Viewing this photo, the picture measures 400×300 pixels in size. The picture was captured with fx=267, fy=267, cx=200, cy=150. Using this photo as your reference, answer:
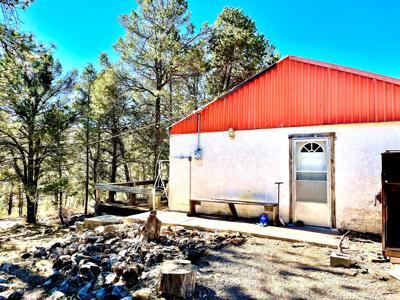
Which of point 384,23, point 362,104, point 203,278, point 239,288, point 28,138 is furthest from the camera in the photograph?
point 384,23

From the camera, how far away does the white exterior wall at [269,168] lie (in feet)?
19.7

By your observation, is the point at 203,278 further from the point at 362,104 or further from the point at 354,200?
the point at 362,104

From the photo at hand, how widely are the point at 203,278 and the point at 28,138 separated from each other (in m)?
13.3

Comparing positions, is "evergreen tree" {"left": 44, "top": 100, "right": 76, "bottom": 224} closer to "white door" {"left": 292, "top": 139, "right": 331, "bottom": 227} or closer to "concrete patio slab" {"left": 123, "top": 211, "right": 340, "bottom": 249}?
→ "concrete patio slab" {"left": 123, "top": 211, "right": 340, "bottom": 249}

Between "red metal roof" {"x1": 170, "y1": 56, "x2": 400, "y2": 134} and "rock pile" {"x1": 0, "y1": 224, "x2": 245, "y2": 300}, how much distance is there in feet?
11.0

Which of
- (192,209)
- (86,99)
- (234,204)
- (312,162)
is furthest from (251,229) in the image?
(86,99)

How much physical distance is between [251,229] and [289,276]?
2.46m

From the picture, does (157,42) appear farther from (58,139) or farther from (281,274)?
(281,274)

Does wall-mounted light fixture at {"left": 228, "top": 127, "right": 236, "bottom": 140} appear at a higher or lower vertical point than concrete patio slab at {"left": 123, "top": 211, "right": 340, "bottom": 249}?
higher

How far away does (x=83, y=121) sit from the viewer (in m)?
15.6

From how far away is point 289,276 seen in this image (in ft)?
13.1

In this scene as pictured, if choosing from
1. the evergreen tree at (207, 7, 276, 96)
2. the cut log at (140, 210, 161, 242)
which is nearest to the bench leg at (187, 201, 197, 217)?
the cut log at (140, 210, 161, 242)

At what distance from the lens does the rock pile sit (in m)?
3.71

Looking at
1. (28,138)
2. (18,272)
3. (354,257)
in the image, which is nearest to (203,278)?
(354,257)
